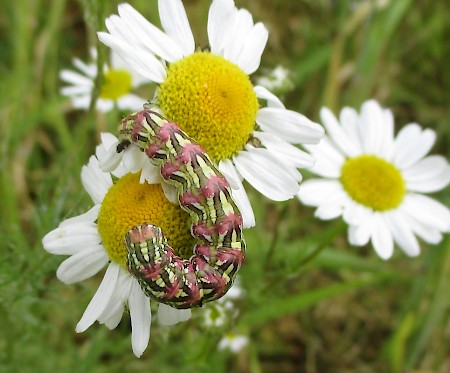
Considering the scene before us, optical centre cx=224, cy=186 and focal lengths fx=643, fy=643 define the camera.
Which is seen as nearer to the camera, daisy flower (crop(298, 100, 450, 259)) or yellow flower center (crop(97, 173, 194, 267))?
yellow flower center (crop(97, 173, 194, 267))

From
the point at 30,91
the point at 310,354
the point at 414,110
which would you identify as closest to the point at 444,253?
the point at 310,354

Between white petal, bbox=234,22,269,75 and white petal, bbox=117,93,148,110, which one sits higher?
white petal, bbox=234,22,269,75

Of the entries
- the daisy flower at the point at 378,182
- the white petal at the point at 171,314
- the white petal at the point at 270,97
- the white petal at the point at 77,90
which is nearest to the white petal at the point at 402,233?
the daisy flower at the point at 378,182

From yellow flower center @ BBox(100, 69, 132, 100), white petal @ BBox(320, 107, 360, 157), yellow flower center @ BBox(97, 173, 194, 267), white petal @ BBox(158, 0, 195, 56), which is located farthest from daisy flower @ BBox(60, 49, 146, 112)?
yellow flower center @ BBox(97, 173, 194, 267)

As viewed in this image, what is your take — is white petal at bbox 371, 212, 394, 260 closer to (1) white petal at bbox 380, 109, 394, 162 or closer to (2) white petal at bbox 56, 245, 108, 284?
(1) white petal at bbox 380, 109, 394, 162

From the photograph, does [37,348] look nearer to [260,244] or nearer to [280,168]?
[260,244]

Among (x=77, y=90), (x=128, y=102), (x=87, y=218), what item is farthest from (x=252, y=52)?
(x=77, y=90)

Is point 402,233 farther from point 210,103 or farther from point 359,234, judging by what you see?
point 210,103
